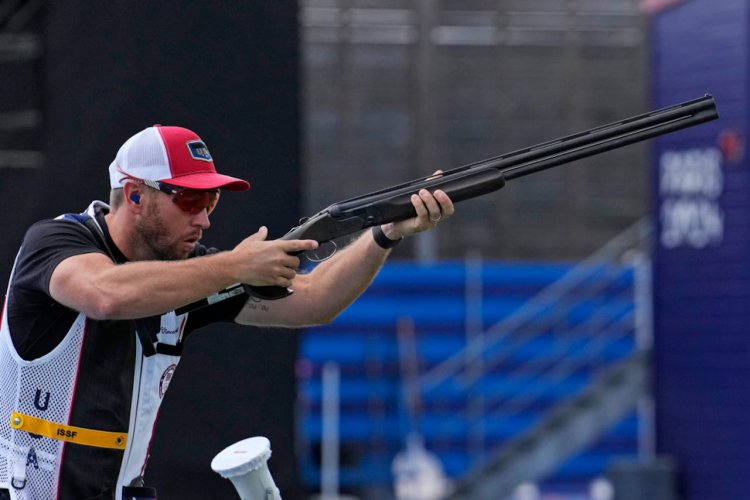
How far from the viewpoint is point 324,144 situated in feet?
42.8

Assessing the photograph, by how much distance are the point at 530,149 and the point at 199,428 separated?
1.81 meters

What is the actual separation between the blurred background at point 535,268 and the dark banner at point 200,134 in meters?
3.83

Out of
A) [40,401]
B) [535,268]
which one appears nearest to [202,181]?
[40,401]

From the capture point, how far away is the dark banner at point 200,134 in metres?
4.62

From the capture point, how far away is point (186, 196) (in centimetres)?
340

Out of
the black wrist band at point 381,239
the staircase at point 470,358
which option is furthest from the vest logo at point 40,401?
the staircase at point 470,358

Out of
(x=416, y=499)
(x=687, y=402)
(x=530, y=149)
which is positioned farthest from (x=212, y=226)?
(x=416, y=499)

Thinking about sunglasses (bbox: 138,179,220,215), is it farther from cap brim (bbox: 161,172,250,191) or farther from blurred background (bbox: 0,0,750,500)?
blurred background (bbox: 0,0,750,500)

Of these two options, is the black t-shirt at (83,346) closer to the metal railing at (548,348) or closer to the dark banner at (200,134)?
the dark banner at (200,134)

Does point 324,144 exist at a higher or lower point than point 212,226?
higher

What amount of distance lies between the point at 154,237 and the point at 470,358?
9.06m

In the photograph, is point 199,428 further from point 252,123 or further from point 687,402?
point 687,402

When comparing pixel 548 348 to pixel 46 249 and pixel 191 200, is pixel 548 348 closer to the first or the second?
pixel 191 200

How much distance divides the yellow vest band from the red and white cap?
2.00 ft
